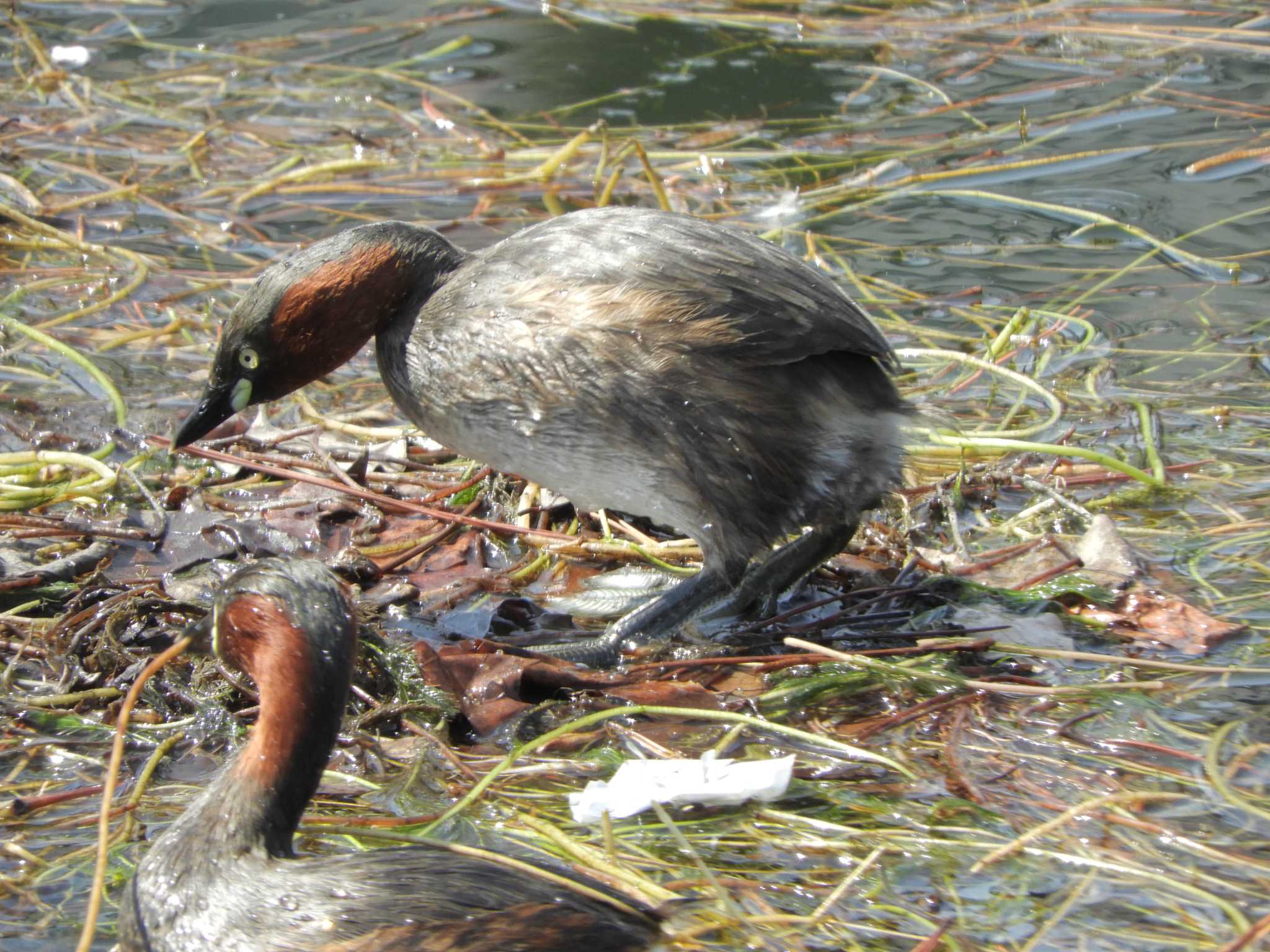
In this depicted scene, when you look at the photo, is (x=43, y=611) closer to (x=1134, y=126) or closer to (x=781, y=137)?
(x=781, y=137)

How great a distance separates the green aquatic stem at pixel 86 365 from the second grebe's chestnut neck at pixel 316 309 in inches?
41.2

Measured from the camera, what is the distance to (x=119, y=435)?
530 cm

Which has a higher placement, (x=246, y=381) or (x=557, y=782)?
(x=246, y=381)

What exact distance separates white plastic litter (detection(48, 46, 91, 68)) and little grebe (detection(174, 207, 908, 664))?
5.62 meters

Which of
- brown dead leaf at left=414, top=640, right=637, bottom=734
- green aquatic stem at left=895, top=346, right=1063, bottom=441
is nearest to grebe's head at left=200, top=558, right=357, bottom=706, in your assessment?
brown dead leaf at left=414, top=640, right=637, bottom=734

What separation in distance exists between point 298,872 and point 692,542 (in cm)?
218

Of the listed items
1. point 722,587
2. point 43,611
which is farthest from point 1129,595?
point 43,611

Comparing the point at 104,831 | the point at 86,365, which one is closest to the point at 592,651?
the point at 104,831

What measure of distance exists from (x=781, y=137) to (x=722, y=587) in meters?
4.31

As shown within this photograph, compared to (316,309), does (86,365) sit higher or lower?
lower

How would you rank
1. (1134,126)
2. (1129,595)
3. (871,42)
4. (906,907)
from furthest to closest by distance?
(871,42), (1134,126), (1129,595), (906,907)

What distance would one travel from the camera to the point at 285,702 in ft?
9.52

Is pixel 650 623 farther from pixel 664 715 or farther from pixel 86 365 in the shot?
pixel 86 365

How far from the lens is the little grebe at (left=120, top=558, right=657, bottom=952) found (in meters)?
2.60
